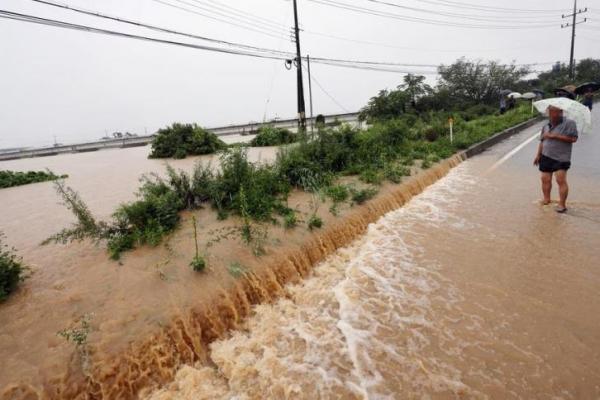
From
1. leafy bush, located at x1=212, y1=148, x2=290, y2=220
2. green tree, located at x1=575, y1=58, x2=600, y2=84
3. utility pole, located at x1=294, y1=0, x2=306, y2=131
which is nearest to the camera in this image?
leafy bush, located at x1=212, y1=148, x2=290, y2=220

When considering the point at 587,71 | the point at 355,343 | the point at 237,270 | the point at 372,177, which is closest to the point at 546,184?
the point at 372,177

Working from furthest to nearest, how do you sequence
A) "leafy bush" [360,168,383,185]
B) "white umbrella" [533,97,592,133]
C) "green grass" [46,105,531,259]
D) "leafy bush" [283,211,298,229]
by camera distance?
"leafy bush" [360,168,383,185], "leafy bush" [283,211,298,229], "white umbrella" [533,97,592,133], "green grass" [46,105,531,259]

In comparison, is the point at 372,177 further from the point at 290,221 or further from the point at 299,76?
the point at 299,76

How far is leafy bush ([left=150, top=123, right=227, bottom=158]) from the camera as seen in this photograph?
16031 mm

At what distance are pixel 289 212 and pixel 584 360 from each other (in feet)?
13.7

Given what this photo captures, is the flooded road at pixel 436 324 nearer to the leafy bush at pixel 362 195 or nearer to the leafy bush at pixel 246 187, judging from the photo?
the leafy bush at pixel 362 195

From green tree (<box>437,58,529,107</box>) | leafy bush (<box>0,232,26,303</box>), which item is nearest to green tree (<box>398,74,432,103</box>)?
green tree (<box>437,58,529,107</box>)

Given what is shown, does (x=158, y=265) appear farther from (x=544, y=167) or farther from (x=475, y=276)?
(x=544, y=167)

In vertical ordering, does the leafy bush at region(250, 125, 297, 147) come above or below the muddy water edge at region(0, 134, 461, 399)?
above

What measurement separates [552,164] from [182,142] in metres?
15.6

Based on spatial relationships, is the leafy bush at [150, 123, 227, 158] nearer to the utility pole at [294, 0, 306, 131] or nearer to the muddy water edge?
the utility pole at [294, 0, 306, 131]

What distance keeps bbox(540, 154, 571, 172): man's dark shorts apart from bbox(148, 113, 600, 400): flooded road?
0.89 m

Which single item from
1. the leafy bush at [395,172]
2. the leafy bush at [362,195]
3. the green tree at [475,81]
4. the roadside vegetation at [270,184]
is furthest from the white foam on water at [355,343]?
the green tree at [475,81]

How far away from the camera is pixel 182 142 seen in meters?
16.4
